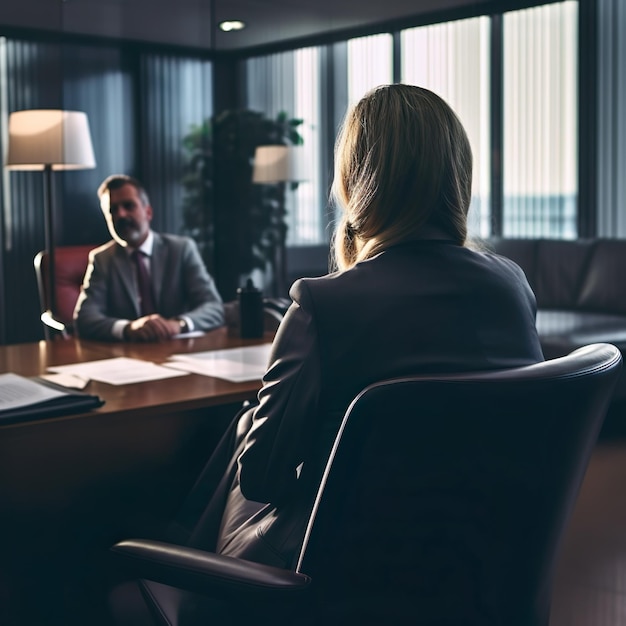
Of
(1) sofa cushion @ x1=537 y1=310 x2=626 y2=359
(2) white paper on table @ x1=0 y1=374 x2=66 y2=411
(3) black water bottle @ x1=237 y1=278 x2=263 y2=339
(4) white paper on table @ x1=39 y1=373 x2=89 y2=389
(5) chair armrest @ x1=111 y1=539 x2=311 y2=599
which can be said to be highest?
(3) black water bottle @ x1=237 y1=278 x2=263 y2=339

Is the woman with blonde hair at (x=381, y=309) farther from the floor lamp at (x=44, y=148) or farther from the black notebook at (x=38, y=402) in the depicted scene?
the floor lamp at (x=44, y=148)

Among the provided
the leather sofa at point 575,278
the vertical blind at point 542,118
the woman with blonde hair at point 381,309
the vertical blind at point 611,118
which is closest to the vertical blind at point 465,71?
the vertical blind at point 542,118

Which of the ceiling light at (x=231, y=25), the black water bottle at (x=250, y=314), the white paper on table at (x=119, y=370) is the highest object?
the ceiling light at (x=231, y=25)

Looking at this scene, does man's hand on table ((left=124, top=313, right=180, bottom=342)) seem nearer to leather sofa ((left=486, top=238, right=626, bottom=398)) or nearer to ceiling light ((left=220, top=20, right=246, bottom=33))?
ceiling light ((left=220, top=20, right=246, bottom=33))

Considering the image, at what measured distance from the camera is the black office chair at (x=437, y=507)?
104 centimetres

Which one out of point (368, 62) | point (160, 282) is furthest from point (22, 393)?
point (368, 62)

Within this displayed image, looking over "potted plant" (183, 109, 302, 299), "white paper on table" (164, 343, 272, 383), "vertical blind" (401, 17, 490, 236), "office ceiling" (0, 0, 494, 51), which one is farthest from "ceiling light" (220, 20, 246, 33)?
"vertical blind" (401, 17, 490, 236)

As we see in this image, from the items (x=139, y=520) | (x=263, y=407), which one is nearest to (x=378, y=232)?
(x=263, y=407)

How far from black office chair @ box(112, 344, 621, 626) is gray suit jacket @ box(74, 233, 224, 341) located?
2.25 meters

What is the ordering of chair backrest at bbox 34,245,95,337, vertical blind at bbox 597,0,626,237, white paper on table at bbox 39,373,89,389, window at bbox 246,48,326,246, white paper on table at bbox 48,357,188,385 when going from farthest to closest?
vertical blind at bbox 597,0,626,237 → window at bbox 246,48,326,246 → chair backrest at bbox 34,245,95,337 → white paper on table at bbox 48,357,188,385 → white paper on table at bbox 39,373,89,389

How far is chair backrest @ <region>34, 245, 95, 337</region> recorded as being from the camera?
12.9 feet

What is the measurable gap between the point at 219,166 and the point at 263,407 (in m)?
3.10

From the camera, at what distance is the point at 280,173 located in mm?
4246

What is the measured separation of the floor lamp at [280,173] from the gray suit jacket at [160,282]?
2.78 feet
